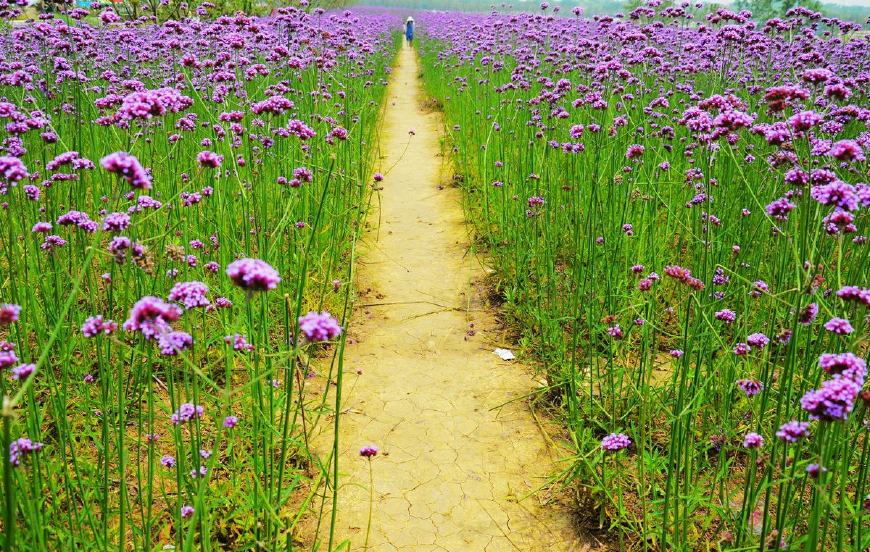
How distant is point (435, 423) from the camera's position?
3174 millimetres

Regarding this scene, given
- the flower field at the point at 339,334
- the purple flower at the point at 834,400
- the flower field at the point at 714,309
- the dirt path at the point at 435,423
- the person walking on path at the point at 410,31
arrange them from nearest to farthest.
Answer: the purple flower at the point at 834,400 < the flower field at the point at 339,334 < the flower field at the point at 714,309 < the dirt path at the point at 435,423 < the person walking on path at the point at 410,31

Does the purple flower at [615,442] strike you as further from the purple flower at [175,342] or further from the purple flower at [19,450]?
the purple flower at [19,450]

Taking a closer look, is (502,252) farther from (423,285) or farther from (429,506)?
(429,506)

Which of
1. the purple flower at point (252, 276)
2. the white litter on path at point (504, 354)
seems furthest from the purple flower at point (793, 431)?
the white litter on path at point (504, 354)

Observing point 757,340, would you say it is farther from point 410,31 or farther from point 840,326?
point 410,31

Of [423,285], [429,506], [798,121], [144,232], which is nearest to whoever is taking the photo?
[798,121]

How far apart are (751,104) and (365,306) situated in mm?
4122

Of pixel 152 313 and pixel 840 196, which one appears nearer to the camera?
pixel 152 313

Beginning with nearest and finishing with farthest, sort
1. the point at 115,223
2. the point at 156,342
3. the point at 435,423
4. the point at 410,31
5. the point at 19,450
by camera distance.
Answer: the point at 19,450 < the point at 115,223 < the point at 156,342 < the point at 435,423 < the point at 410,31

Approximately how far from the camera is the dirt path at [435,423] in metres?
2.50

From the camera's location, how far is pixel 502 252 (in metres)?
4.94

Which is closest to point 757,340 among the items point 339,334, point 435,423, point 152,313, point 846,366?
point 846,366

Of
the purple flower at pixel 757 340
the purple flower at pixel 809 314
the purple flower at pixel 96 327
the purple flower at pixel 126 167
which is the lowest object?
the purple flower at pixel 757 340

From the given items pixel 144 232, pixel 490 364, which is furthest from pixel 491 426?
pixel 144 232
